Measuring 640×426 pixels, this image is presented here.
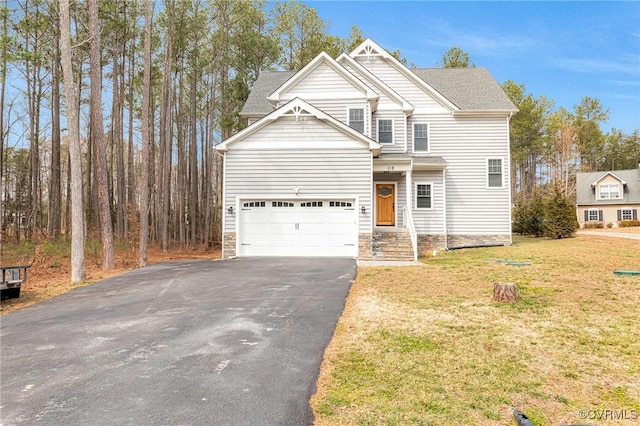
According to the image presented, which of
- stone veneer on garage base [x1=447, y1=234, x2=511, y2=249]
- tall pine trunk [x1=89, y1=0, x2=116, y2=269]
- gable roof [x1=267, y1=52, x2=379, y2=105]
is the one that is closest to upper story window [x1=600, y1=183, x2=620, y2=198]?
stone veneer on garage base [x1=447, y1=234, x2=511, y2=249]

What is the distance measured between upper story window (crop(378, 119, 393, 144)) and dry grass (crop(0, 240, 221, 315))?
440 inches

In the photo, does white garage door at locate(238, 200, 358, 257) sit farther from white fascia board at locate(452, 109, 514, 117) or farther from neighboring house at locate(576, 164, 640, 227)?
neighboring house at locate(576, 164, 640, 227)

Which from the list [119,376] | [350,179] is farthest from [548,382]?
[350,179]

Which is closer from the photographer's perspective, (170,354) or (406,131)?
(170,354)

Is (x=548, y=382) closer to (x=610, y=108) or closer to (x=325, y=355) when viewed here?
(x=325, y=355)

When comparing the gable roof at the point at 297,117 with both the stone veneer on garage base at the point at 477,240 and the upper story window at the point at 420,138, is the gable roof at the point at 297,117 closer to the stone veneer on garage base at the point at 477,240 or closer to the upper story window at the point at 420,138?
the upper story window at the point at 420,138

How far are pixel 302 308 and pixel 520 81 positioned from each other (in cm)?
3969

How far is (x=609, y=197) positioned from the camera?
3369 cm

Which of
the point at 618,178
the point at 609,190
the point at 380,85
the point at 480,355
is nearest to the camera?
the point at 480,355

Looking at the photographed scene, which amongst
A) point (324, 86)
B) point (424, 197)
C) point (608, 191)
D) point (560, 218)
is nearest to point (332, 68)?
point (324, 86)

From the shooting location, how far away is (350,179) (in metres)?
13.6

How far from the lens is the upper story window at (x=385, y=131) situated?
17000 mm

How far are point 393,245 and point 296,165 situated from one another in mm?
4740

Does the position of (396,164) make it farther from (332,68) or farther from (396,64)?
(396,64)
